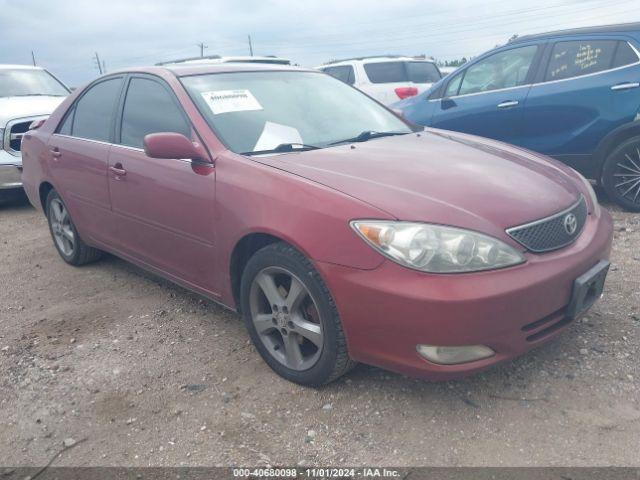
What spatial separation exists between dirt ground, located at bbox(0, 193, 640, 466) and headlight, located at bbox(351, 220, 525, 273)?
0.72 metres

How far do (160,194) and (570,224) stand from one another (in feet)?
7.18

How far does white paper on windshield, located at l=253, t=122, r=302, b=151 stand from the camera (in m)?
3.10

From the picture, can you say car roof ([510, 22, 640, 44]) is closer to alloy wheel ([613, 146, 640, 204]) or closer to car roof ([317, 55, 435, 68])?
alloy wheel ([613, 146, 640, 204])

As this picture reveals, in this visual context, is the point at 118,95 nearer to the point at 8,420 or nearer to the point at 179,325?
the point at 179,325

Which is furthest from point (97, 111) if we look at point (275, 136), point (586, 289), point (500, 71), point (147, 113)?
point (500, 71)

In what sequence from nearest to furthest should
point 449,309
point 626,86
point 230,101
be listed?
point 449,309, point 230,101, point 626,86

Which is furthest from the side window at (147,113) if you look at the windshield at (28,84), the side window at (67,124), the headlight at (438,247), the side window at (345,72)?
the side window at (345,72)

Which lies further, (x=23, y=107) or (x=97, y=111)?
(x=23, y=107)

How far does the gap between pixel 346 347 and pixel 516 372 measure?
2.94ft

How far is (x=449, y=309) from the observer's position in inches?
87.3

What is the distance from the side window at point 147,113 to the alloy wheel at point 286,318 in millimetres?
1007

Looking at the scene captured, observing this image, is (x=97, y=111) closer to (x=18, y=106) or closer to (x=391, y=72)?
(x=18, y=106)

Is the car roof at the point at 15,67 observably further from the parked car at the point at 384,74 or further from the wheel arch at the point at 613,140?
the wheel arch at the point at 613,140

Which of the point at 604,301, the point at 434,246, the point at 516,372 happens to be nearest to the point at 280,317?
the point at 434,246
